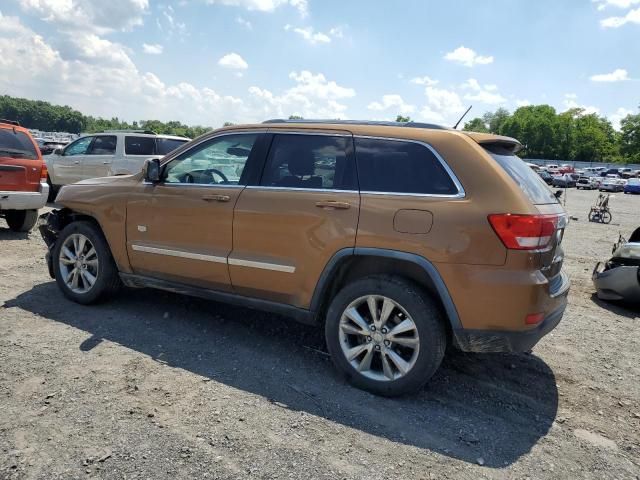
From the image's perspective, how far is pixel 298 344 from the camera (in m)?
4.21

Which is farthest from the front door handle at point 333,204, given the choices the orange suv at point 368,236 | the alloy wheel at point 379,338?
the alloy wheel at point 379,338

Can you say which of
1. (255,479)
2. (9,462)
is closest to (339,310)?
(255,479)

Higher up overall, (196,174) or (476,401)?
(196,174)

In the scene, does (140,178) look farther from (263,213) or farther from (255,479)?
(255,479)

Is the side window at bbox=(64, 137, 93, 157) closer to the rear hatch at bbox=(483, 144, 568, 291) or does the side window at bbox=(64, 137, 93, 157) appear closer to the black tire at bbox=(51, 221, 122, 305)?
the black tire at bbox=(51, 221, 122, 305)

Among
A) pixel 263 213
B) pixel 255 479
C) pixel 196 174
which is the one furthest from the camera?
pixel 196 174

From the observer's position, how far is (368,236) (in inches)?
131

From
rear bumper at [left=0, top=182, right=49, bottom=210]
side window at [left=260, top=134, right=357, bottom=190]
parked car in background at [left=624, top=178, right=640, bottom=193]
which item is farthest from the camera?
parked car in background at [left=624, top=178, right=640, bottom=193]

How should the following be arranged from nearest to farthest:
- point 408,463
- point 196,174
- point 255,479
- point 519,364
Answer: point 255,479 → point 408,463 → point 519,364 → point 196,174

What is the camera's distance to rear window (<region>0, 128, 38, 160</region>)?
769cm

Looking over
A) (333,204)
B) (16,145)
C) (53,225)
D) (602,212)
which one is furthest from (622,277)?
(602,212)

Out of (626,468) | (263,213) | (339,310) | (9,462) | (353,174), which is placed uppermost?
(353,174)

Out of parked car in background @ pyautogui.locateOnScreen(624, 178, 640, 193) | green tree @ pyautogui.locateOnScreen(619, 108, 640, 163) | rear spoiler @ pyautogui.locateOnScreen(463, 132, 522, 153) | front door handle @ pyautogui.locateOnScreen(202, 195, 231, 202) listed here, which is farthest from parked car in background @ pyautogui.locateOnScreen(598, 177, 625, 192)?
green tree @ pyautogui.locateOnScreen(619, 108, 640, 163)

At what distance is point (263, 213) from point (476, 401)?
6.90 ft
